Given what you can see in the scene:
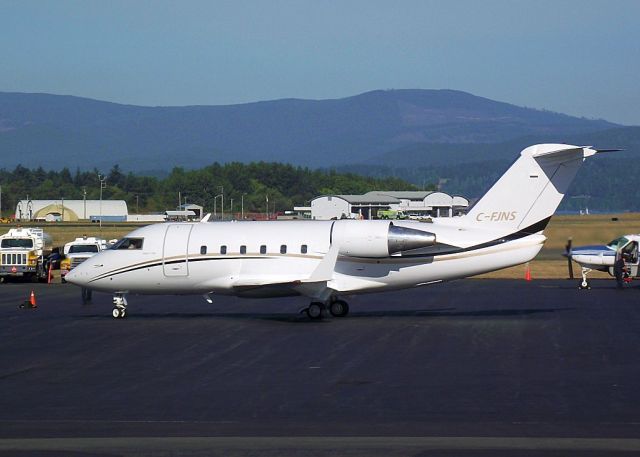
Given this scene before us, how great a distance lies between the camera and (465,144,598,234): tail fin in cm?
2962

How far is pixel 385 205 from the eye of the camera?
502 feet

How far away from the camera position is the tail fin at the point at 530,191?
29.6 metres

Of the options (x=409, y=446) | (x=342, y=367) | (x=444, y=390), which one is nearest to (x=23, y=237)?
(x=342, y=367)

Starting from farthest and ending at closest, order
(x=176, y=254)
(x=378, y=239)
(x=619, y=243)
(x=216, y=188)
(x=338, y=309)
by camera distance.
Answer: (x=216, y=188) → (x=619, y=243) → (x=338, y=309) → (x=176, y=254) → (x=378, y=239)

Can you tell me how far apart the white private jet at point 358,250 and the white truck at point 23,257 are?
2005 centimetres

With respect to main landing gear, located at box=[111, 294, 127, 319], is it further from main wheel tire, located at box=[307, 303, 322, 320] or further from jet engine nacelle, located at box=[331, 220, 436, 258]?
jet engine nacelle, located at box=[331, 220, 436, 258]

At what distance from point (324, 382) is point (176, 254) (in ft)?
41.7

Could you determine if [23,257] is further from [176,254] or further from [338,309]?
[338,309]

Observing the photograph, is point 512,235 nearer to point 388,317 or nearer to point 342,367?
point 388,317

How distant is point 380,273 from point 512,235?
12.1 feet

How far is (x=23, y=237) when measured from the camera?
51844 millimetres

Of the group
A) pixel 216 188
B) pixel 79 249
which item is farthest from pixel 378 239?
pixel 216 188


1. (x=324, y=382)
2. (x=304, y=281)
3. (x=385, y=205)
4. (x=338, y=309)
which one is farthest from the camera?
(x=385, y=205)

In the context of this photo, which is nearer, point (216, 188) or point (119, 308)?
point (119, 308)
